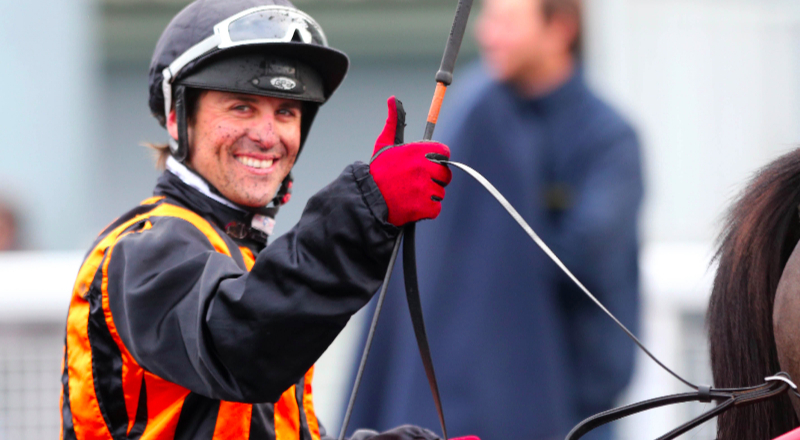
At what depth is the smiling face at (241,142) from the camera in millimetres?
2326

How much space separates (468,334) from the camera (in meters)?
4.52

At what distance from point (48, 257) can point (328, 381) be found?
5.31 ft

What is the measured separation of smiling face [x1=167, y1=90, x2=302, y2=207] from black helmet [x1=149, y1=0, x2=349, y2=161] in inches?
1.7

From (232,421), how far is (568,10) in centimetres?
328

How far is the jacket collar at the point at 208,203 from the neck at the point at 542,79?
8.56 ft

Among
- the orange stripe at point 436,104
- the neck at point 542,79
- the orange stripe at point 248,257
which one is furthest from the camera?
the neck at point 542,79

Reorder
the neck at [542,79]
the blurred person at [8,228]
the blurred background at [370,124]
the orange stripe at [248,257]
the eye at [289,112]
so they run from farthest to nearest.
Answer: the blurred person at [8,228]
the blurred background at [370,124]
the neck at [542,79]
the eye at [289,112]
the orange stripe at [248,257]

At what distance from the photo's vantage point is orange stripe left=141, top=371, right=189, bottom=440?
2066 millimetres

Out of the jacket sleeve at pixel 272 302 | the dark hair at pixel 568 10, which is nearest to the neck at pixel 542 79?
the dark hair at pixel 568 10

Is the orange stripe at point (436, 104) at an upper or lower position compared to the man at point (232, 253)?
upper

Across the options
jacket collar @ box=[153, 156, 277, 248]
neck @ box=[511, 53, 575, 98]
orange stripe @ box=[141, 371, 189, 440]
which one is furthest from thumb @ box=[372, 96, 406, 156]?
neck @ box=[511, 53, 575, 98]

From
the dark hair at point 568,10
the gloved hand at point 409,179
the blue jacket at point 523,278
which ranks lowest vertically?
the blue jacket at point 523,278

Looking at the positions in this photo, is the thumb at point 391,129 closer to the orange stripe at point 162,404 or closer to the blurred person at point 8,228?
the orange stripe at point 162,404

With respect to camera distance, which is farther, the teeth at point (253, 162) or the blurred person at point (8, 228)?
the blurred person at point (8, 228)
